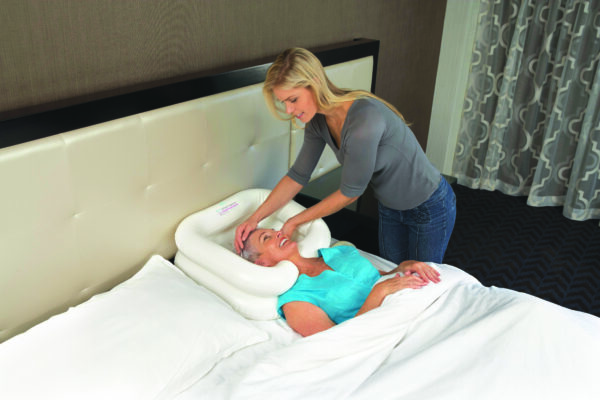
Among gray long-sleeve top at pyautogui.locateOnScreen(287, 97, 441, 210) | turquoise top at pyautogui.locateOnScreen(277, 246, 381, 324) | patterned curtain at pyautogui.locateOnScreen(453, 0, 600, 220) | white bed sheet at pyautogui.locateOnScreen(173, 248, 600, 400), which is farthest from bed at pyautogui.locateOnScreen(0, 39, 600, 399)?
patterned curtain at pyautogui.locateOnScreen(453, 0, 600, 220)

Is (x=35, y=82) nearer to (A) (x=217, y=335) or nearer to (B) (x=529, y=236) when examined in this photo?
(A) (x=217, y=335)

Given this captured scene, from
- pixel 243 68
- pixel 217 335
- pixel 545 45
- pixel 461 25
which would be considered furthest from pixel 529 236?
pixel 217 335

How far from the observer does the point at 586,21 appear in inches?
119

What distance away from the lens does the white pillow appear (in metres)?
1.31

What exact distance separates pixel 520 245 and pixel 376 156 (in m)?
1.70

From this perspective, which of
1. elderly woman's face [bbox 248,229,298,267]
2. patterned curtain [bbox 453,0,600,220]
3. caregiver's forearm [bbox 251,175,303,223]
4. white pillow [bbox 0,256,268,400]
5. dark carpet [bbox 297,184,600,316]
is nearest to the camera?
white pillow [bbox 0,256,268,400]

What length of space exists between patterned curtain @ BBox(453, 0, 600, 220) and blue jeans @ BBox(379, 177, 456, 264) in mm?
1672

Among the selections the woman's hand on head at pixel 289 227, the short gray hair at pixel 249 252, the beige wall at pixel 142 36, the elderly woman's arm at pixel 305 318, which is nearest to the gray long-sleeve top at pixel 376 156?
the woman's hand on head at pixel 289 227

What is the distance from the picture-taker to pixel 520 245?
304 centimetres

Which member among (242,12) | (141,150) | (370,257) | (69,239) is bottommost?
(370,257)

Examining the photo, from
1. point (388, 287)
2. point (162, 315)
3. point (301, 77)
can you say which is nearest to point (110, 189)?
point (162, 315)

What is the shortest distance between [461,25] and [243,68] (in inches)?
78.2

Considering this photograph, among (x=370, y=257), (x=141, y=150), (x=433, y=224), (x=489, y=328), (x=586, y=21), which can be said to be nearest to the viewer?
(x=489, y=328)

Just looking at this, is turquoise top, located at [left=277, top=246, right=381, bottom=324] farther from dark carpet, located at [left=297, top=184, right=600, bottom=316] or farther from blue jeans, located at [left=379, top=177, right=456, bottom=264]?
dark carpet, located at [left=297, top=184, right=600, bottom=316]
